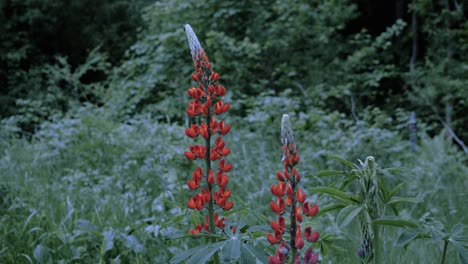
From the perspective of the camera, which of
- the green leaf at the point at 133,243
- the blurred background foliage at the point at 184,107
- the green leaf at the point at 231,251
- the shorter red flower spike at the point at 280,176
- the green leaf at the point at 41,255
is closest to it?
the shorter red flower spike at the point at 280,176

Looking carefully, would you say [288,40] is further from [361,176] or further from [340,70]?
[361,176]

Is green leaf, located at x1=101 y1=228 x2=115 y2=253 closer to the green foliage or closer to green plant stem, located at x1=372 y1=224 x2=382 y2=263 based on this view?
green plant stem, located at x1=372 y1=224 x2=382 y2=263

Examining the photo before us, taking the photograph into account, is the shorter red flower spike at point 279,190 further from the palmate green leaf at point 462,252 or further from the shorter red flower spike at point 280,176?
the palmate green leaf at point 462,252

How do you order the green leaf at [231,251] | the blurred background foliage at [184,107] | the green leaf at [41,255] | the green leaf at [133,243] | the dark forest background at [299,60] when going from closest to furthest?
the green leaf at [231,251], the green leaf at [41,255], the green leaf at [133,243], the blurred background foliage at [184,107], the dark forest background at [299,60]

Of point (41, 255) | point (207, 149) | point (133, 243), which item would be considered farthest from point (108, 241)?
point (207, 149)

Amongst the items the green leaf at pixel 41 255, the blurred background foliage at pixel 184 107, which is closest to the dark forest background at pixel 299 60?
the blurred background foliage at pixel 184 107

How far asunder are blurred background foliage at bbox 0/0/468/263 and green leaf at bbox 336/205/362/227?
0.21 meters

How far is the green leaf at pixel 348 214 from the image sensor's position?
0.96 metres

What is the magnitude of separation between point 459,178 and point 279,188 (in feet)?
11.9

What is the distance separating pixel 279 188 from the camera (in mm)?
860

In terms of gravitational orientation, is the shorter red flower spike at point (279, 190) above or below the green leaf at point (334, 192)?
above

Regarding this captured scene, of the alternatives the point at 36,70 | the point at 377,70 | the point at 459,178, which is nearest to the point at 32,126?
A: the point at 36,70

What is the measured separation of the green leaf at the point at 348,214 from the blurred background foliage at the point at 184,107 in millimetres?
207

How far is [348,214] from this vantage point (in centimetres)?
99
